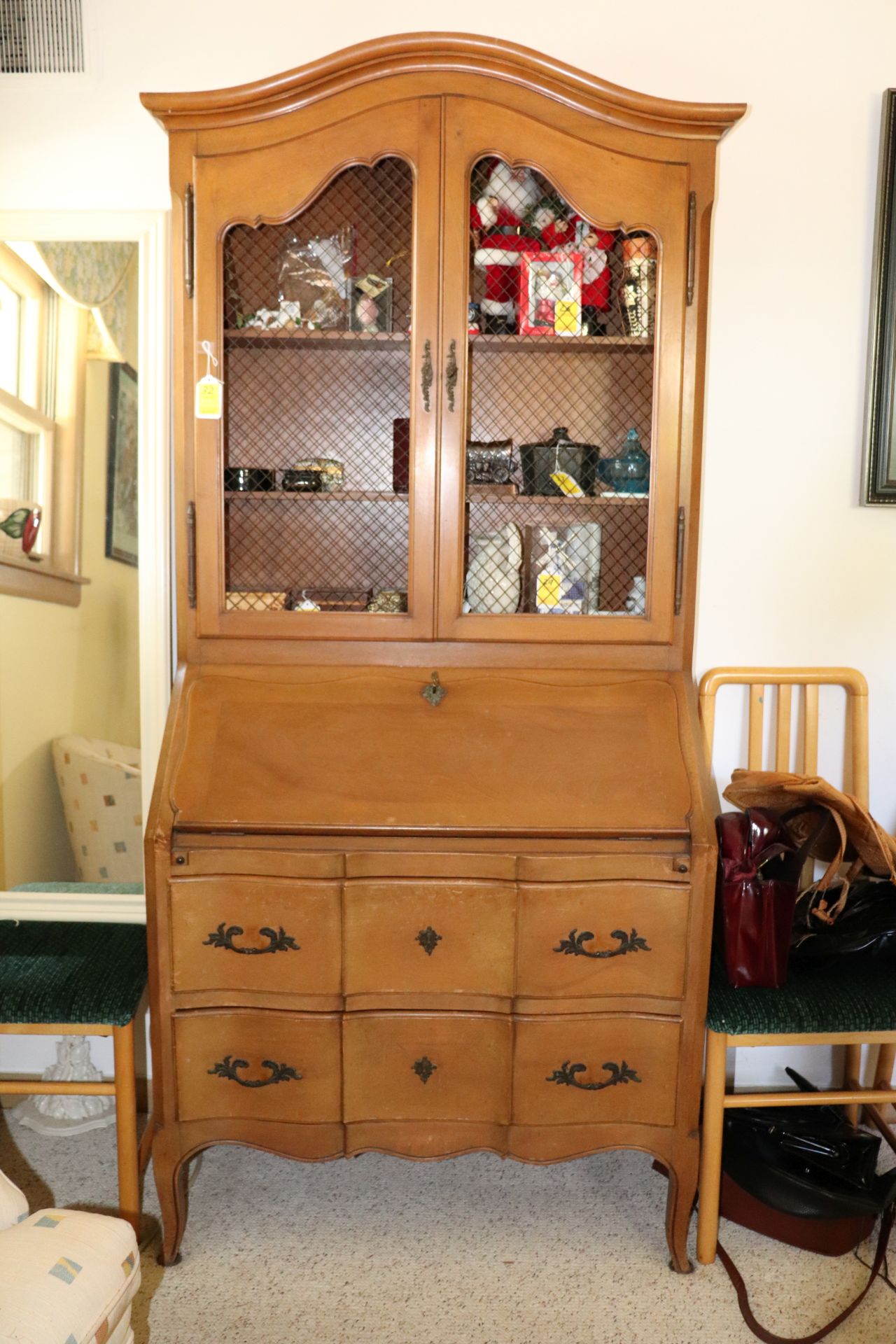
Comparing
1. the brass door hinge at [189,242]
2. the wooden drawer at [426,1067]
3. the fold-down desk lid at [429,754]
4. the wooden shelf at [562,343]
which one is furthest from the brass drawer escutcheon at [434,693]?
the brass door hinge at [189,242]

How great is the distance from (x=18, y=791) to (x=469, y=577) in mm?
1192

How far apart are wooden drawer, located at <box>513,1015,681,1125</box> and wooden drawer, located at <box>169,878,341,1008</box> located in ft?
1.28

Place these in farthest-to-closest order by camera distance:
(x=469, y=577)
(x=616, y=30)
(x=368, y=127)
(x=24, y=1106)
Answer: (x=24, y=1106), (x=616, y=30), (x=469, y=577), (x=368, y=127)

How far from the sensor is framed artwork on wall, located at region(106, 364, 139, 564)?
2098 mm

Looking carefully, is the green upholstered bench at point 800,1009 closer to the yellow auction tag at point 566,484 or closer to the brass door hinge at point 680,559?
the brass door hinge at point 680,559

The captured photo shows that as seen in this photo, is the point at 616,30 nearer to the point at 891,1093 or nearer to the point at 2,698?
the point at 2,698

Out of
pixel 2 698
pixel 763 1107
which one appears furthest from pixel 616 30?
pixel 763 1107

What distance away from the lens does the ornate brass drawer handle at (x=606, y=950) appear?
1.69 m

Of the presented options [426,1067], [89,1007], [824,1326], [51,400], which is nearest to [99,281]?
[51,400]

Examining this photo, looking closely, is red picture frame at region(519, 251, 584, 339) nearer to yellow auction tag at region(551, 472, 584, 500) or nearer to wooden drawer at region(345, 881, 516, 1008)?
yellow auction tag at region(551, 472, 584, 500)

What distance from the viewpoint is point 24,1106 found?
226 cm

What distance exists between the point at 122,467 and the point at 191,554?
0.40 m

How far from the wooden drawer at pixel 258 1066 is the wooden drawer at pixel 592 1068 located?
0.35m

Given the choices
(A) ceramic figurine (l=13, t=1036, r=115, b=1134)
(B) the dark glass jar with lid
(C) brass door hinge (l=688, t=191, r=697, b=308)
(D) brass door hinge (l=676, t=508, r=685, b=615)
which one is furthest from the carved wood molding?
(A) ceramic figurine (l=13, t=1036, r=115, b=1134)
